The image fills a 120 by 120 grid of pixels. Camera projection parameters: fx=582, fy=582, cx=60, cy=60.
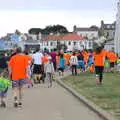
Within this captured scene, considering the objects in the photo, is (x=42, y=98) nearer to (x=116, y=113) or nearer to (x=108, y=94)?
(x=108, y=94)

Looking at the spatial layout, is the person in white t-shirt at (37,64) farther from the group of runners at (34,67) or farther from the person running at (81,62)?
the person running at (81,62)

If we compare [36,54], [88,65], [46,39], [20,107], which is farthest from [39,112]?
[46,39]

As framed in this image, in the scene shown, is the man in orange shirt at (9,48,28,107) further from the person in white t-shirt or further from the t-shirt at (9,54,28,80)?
the person in white t-shirt

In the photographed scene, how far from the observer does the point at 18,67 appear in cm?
1781

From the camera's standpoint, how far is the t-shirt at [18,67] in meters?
17.8

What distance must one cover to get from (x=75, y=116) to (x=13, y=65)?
328 cm

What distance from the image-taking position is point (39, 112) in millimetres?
16438

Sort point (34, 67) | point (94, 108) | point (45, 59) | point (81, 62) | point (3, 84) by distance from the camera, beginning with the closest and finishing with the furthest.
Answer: point (94, 108)
point (3, 84)
point (45, 59)
point (34, 67)
point (81, 62)

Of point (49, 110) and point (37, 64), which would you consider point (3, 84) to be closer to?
point (49, 110)

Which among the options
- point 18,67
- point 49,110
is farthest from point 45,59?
point 49,110

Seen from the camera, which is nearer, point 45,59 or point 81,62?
point 45,59

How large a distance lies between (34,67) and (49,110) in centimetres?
1336

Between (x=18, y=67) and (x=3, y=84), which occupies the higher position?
(x=18, y=67)

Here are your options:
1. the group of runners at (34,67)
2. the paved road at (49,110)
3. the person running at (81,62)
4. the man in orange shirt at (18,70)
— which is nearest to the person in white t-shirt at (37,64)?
the group of runners at (34,67)
